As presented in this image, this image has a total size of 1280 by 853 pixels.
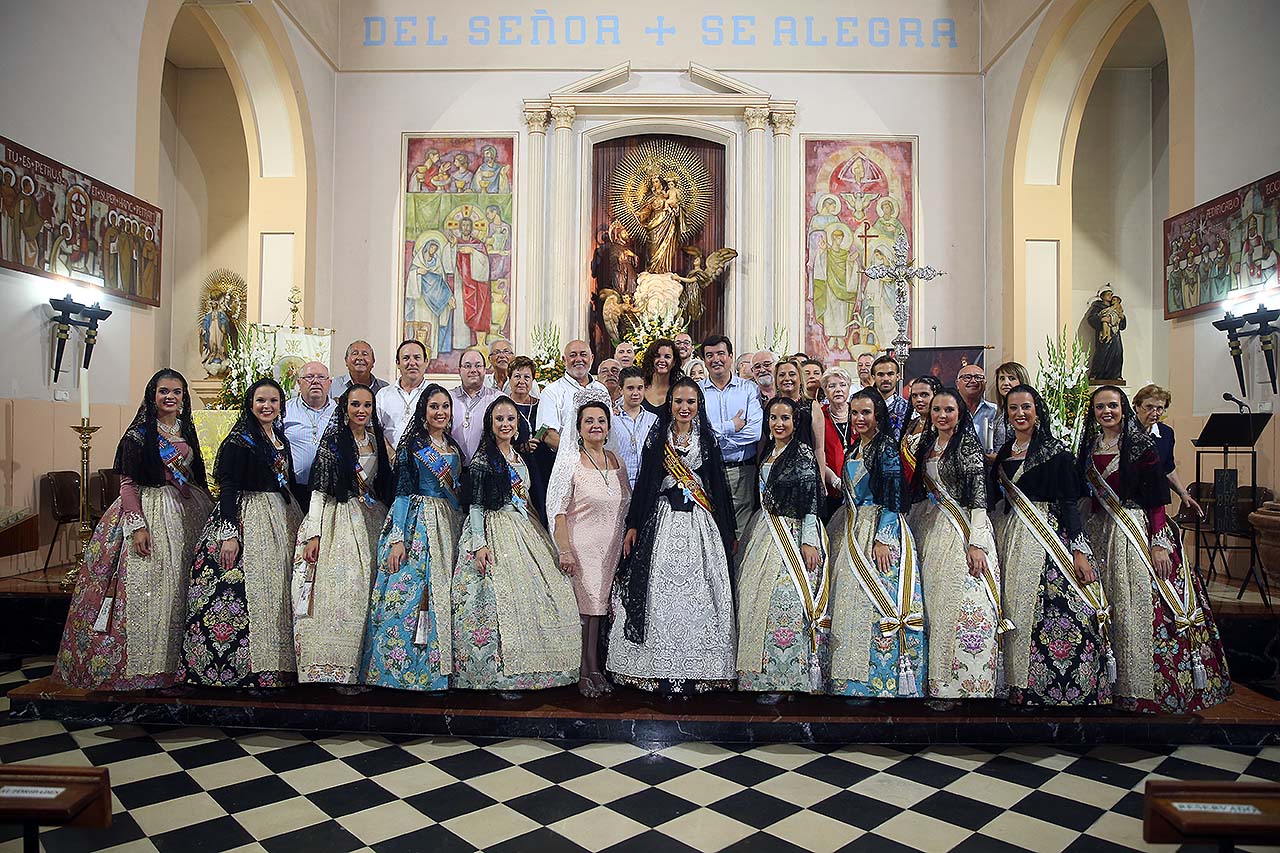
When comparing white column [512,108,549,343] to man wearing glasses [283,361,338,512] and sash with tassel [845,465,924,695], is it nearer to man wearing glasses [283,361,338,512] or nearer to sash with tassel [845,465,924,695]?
man wearing glasses [283,361,338,512]

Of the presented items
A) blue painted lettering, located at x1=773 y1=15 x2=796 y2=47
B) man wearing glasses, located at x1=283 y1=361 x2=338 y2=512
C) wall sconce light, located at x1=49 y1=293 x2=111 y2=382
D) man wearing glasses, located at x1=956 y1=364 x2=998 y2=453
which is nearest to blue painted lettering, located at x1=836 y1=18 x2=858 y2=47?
blue painted lettering, located at x1=773 y1=15 x2=796 y2=47

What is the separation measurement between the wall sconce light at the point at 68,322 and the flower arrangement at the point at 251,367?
3.24ft

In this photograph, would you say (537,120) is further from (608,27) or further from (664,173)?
(664,173)

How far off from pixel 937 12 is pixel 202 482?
1021 centimetres

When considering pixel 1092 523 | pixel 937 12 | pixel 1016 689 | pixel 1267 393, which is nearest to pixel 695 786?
pixel 1016 689

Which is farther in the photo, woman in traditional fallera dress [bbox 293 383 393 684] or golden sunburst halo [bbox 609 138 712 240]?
golden sunburst halo [bbox 609 138 712 240]

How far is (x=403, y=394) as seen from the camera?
5.46 metres

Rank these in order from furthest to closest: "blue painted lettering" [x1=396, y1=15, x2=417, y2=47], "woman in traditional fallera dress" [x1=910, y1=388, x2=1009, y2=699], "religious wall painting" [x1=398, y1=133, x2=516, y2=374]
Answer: "blue painted lettering" [x1=396, y1=15, x2=417, y2=47], "religious wall painting" [x1=398, y1=133, x2=516, y2=374], "woman in traditional fallera dress" [x1=910, y1=388, x2=1009, y2=699]

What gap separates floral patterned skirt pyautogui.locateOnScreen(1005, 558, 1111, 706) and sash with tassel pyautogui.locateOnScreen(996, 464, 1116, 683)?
0.9 inches

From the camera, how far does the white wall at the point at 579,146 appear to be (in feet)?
34.7

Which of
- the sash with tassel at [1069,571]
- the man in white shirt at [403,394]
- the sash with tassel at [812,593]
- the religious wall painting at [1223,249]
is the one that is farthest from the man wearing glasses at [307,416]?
the religious wall painting at [1223,249]

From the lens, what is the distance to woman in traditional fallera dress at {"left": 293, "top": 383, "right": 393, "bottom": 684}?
411 cm

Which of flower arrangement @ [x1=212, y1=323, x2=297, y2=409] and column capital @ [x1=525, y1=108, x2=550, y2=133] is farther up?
column capital @ [x1=525, y1=108, x2=550, y2=133]

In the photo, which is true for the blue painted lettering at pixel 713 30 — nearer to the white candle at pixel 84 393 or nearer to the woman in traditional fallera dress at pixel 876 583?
the woman in traditional fallera dress at pixel 876 583
